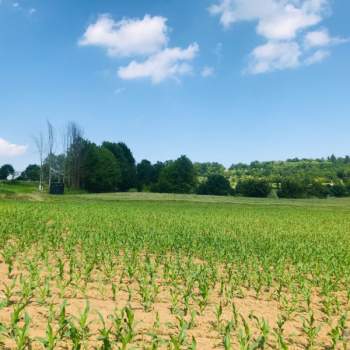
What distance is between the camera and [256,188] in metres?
99.8

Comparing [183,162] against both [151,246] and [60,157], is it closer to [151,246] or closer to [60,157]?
[60,157]

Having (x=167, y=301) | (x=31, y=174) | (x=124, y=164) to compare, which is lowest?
(x=167, y=301)

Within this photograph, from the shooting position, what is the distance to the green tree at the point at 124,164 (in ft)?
Result: 357

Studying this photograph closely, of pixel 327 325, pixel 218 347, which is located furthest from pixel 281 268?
pixel 218 347

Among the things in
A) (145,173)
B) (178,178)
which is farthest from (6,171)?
(178,178)

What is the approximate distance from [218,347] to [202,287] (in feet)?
8.70

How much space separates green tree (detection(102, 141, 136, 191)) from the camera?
109 m

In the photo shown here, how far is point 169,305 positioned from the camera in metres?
8.02

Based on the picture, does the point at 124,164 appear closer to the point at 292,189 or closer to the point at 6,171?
the point at 292,189

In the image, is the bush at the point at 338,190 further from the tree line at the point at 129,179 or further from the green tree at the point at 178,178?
the green tree at the point at 178,178

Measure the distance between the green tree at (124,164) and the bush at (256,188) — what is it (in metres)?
32.1

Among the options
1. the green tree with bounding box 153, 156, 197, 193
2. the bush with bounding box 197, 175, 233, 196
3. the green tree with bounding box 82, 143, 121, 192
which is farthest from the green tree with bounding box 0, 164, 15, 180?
the bush with bounding box 197, 175, 233, 196

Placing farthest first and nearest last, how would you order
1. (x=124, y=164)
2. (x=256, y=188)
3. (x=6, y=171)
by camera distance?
(x=6, y=171) → (x=124, y=164) → (x=256, y=188)

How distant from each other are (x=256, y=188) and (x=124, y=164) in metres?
38.6
